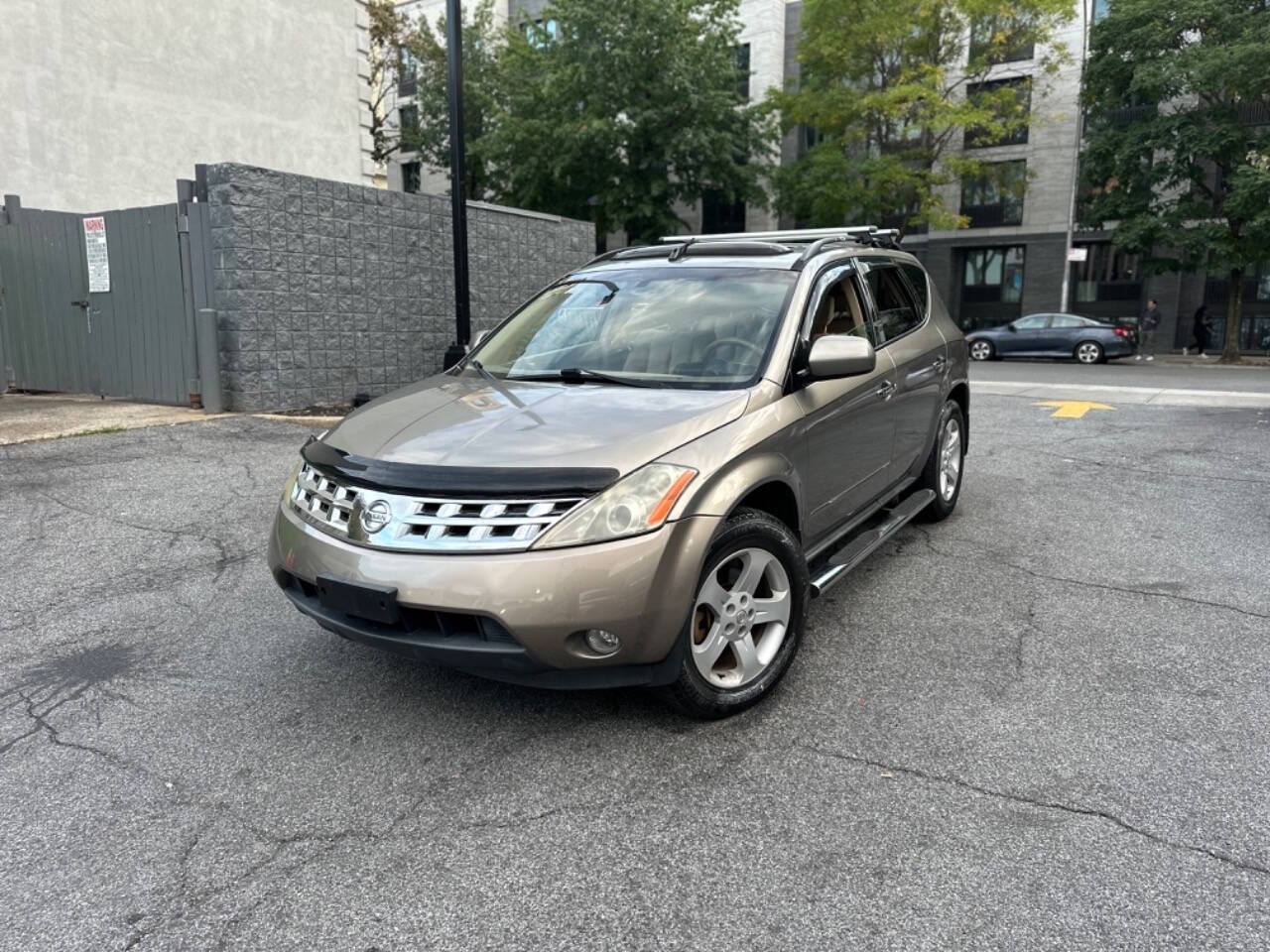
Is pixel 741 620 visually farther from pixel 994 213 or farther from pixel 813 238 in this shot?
pixel 994 213

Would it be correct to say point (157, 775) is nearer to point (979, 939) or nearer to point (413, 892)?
point (413, 892)

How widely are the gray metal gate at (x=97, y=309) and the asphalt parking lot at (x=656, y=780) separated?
18.2 ft

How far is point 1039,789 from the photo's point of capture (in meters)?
2.81

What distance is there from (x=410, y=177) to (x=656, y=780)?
43.9 meters

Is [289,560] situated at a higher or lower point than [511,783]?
higher

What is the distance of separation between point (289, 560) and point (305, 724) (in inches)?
23.3

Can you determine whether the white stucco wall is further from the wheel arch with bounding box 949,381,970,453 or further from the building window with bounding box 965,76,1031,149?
the building window with bounding box 965,76,1031,149

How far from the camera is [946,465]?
5.98m

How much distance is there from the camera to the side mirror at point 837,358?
362cm

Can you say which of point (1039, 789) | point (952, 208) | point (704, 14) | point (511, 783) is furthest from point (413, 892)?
point (952, 208)

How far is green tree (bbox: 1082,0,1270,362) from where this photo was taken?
2295cm

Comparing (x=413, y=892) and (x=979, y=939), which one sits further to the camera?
(x=413, y=892)

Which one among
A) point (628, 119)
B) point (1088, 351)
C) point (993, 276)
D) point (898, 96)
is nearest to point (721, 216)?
point (628, 119)

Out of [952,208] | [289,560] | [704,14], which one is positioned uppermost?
[704,14]
